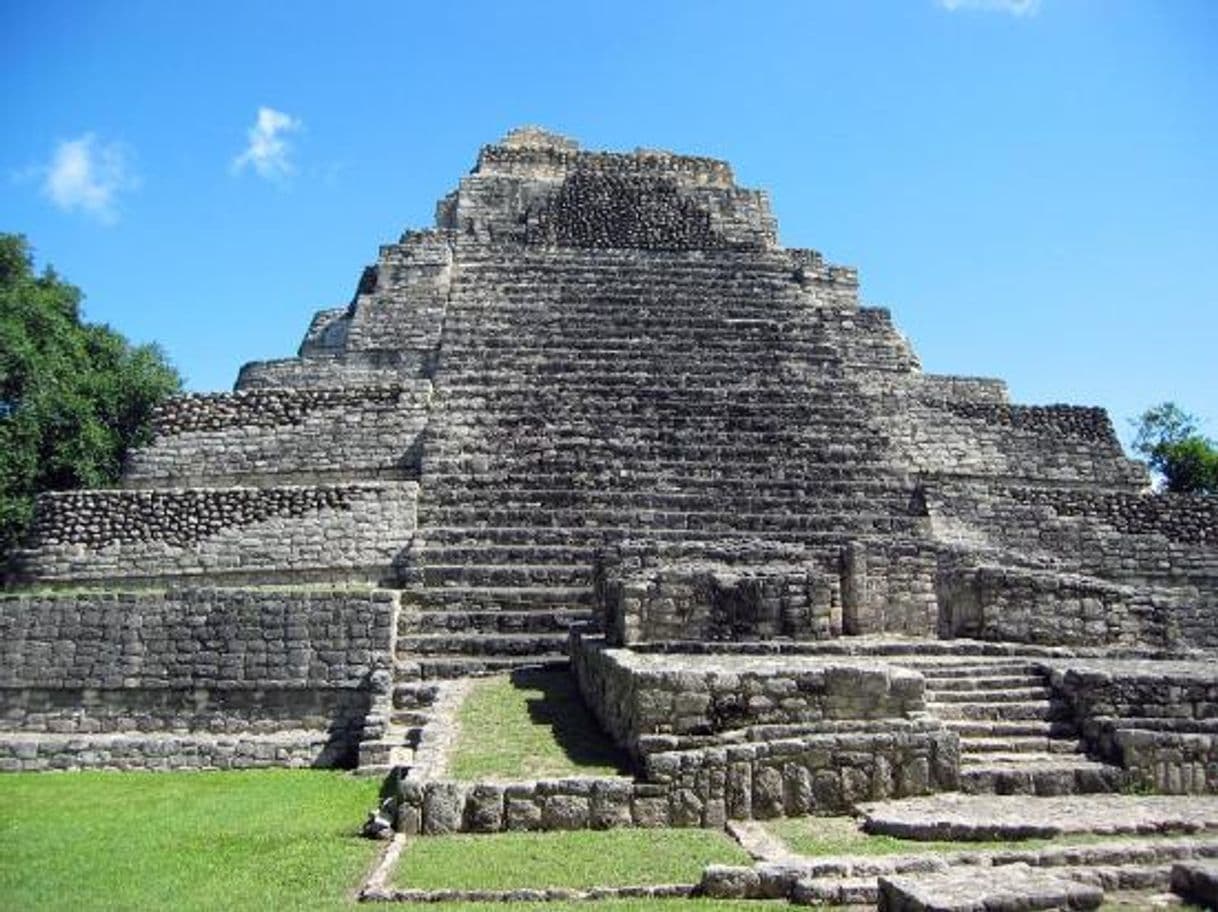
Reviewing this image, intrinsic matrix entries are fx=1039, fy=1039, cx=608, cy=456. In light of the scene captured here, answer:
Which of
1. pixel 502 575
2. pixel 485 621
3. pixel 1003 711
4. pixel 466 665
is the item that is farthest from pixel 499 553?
pixel 1003 711

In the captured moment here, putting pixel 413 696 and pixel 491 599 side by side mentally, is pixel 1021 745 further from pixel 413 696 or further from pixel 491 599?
pixel 491 599

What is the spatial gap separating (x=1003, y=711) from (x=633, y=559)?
379 cm

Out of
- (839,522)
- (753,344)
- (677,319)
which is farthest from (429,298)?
(839,522)

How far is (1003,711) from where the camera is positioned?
858 centimetres

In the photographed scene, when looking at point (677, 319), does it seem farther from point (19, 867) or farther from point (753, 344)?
point (19, 867)

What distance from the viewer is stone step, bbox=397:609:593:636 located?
1237 centimetres

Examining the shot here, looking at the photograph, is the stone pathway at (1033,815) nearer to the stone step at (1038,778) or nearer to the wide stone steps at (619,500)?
the stone step at (1038,778)

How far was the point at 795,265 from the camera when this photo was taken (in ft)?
71.2

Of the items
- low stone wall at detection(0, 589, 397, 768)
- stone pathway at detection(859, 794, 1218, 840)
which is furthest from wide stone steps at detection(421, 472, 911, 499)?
stone pathway at detection(859, 794, 1218, 840)

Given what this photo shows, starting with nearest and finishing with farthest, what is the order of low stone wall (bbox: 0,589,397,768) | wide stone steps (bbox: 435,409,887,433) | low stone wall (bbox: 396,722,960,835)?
1. low stone wall (bbox: 396,722,960,835)
2. low stone wall (bbox: 0,589,397,768)
3. wide stone steps (bbox: 435,409,887,433)

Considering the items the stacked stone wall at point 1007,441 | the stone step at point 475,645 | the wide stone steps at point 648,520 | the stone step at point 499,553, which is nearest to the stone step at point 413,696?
the stone step at point 475,645

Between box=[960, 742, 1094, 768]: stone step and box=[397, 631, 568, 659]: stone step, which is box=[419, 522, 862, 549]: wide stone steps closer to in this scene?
box=[397, 631, 568, 659]: stone step

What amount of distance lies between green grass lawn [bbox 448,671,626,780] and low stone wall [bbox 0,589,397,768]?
1.67 metres

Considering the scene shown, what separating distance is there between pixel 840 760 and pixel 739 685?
0.85 metres
